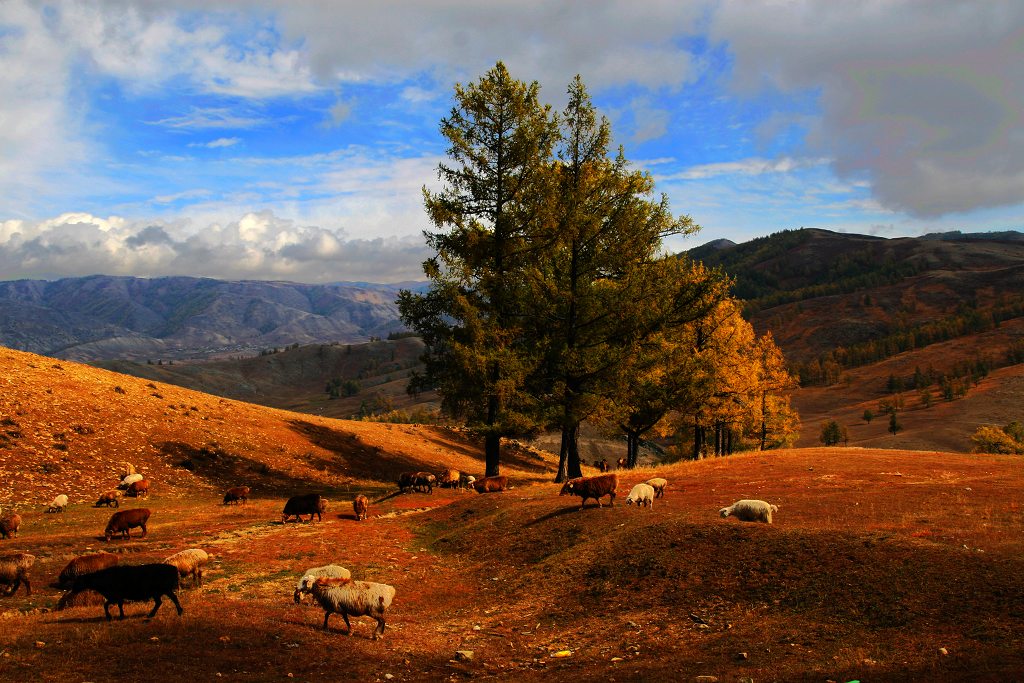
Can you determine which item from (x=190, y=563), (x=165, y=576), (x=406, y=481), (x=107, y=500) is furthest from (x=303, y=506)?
(x=165, y=576)

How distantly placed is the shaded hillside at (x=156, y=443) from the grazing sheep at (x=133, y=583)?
1752cm

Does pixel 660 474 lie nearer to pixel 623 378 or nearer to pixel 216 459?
pixel 623 378

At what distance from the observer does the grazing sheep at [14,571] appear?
14.3 meters

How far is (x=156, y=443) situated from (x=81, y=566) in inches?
837

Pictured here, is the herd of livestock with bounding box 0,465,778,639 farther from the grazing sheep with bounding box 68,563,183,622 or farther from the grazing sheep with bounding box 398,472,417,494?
the grazing sheep with bounding box 398,472,417,494

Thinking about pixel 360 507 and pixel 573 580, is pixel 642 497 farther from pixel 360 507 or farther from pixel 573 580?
pixel 360 507

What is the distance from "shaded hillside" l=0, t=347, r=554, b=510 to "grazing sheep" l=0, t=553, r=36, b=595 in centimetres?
1320

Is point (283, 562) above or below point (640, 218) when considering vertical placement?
below

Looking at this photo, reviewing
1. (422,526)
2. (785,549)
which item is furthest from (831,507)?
(422,526)

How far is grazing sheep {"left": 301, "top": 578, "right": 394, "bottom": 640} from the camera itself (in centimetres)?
1252

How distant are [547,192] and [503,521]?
17359 millimetres

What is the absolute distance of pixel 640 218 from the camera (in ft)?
103

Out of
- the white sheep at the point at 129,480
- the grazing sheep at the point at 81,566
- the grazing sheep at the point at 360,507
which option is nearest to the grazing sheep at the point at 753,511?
the grazing sheep at the point at 360,507

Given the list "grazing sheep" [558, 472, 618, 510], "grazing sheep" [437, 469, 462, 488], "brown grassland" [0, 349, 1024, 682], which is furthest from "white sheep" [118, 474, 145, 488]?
"grazing sheep" [558, 472, 618, 510]
